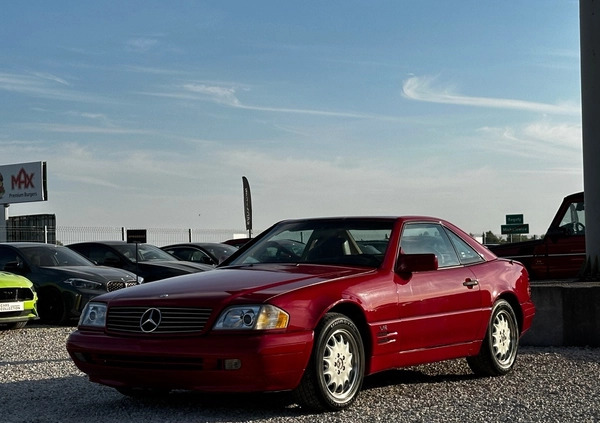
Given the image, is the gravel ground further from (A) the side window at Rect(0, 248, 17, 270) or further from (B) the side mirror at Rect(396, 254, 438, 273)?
(A) the side window at Rect(0, 248, 17, 270)

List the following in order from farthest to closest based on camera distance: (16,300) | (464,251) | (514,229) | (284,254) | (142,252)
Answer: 1. (514,229)
2. (142,252)
3. (16,300)
4. (464,251)
5. (284,254)

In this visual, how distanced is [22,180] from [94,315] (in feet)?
151

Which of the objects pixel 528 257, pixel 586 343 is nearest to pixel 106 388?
pixel 586 343

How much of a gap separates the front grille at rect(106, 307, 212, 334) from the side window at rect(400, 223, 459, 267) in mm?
2087

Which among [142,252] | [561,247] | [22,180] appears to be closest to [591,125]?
[561,247]

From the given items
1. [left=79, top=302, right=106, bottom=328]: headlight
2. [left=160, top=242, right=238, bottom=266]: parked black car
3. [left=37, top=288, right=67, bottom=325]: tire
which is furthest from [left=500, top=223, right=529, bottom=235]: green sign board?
[left=79, top=302, right=106, bottom=328]: headlight

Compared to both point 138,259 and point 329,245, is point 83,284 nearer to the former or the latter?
point 138,259

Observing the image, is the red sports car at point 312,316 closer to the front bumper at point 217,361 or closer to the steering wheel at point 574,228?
the front bumper at point 217,361

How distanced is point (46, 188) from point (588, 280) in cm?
4155

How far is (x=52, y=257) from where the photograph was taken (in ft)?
52.8

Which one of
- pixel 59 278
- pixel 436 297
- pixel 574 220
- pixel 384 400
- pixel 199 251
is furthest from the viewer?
pixel 199 251

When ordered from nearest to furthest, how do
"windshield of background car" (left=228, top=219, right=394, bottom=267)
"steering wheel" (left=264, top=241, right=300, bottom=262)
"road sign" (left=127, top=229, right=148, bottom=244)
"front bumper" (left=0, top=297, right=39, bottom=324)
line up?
"windshield of background car" (left=228, top=219, right=394, bottom=267) < "steering wheel" (left=264, top=241, right=300, bottom=262) < "front bumper" (left=0, top=297, right=39, bottom=324) < "road sign" (left=127, top=229, right=148, bottom=244)

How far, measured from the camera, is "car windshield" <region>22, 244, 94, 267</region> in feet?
52.0

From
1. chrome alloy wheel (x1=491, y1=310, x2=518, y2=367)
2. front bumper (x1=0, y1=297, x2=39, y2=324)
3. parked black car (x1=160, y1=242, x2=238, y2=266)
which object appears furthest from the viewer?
parked black car (x1=160, y1=242, x2=238, y2=266)
